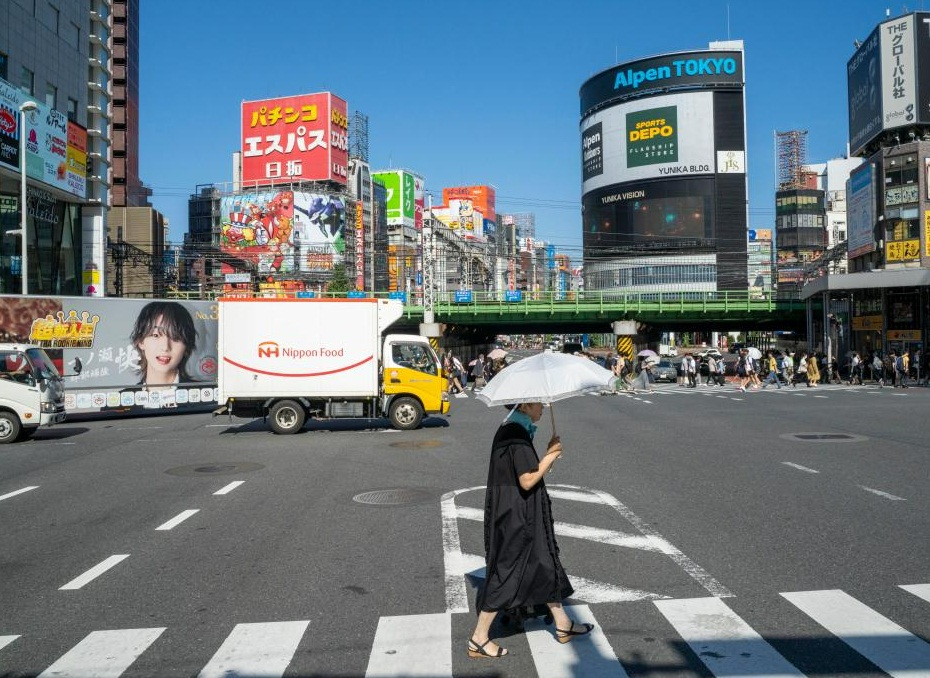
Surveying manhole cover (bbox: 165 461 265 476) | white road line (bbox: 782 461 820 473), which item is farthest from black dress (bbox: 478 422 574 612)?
manhole cover (bbox: 165 461 265 476)

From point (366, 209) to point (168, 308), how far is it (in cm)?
9878

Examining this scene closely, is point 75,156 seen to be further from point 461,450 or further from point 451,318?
point 461,450

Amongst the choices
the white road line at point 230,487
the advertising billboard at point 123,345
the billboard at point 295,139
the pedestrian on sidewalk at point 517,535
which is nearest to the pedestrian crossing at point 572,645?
the pedestrian on sidewalk at point 517,535

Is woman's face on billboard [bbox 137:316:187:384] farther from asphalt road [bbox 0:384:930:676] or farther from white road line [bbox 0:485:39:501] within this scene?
white road line [bbox 0:485:39:501]

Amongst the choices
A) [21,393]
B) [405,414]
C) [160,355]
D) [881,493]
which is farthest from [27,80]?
[881,493]

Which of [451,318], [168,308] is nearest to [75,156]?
[168,308]

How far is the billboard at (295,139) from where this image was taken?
334 feet

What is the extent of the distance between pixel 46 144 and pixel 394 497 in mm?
37501

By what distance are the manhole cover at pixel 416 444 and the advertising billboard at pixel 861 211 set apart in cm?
4352

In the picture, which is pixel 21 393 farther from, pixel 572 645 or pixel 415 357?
pixel 572 645

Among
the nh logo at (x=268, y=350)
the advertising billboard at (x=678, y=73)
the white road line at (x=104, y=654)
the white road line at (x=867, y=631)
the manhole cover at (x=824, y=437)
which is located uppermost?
the advertising billboard at (x=678, y=73)

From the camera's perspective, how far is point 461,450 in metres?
16.8

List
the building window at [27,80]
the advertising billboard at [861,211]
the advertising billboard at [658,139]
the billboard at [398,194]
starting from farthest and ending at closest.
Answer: the billboard at [398,194] < the advertising billboard at [658,139] < the advertising billboard at [861,211] < the building window at [27,80]

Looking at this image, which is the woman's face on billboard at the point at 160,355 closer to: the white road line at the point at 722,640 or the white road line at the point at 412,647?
the white road line at the point at 412,647
